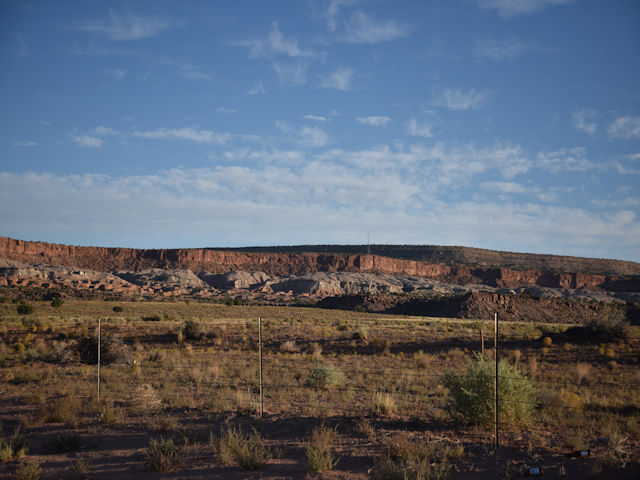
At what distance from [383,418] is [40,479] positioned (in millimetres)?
6274

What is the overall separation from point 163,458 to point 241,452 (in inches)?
47.1

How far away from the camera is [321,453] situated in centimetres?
677

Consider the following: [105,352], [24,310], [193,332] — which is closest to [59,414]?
[105,352]

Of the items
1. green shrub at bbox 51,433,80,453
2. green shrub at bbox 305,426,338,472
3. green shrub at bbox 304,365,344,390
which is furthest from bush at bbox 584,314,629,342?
green shrub at bbox 51,433,80,453

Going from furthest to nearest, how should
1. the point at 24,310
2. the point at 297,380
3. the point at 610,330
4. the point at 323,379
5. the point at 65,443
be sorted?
the point at 24,310, the point at 610,330, the point at 297,380, the point at 323,379, the point at 65,443

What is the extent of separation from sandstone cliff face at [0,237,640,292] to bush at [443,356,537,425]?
315 feet

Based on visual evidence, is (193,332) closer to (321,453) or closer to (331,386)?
(331,386)

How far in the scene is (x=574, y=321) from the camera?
51.8 meters

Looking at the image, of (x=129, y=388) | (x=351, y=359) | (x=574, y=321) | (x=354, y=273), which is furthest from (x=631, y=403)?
(x=354, y=273)

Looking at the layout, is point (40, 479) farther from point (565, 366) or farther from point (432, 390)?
point (565, 366)

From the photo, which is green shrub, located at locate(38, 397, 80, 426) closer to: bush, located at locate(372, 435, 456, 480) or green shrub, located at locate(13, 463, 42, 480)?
green shrub, located at locate(13, 463, 42, 480)

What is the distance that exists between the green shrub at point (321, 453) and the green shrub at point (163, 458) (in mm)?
2061

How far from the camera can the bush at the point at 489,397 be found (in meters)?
8.91

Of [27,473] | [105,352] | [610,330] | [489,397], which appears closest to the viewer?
[27,473]
